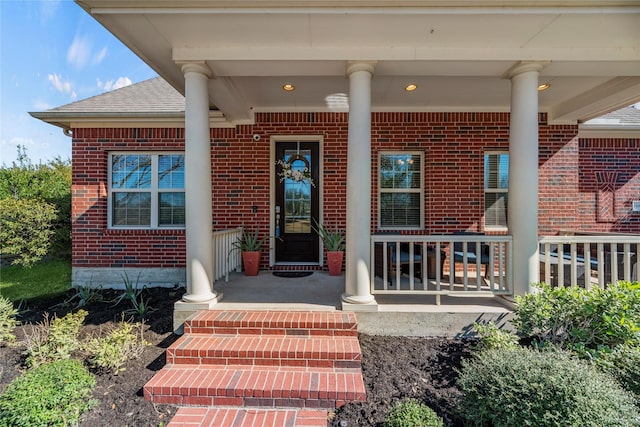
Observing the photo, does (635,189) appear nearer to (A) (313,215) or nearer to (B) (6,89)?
(A) (313,215)

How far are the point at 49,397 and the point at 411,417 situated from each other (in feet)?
8.46

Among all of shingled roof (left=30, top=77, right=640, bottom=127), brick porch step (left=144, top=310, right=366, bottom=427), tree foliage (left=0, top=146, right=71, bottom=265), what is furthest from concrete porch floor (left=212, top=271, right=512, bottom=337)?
tree foliage (left=0, top=146, right=71, bottom=265)

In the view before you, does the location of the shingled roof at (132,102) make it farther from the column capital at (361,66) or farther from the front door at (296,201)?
the column capital at (361,66)

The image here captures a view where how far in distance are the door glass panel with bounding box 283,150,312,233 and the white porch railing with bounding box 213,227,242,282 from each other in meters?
0.95

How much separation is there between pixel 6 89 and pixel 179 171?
6.56m

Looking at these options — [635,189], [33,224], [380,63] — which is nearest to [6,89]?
[33,224]

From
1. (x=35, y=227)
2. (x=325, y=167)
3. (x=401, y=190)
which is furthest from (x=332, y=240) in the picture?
(x=35, y=227)

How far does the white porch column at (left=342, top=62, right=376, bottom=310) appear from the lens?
3.36 metres

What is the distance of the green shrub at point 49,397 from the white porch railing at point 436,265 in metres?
2.82

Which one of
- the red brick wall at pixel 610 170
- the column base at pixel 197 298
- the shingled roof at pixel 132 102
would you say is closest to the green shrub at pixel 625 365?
the column base at pixel 197 298

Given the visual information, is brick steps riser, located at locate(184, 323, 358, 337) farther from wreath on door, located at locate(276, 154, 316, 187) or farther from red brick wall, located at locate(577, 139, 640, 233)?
red brick wall, located at locate(577, 139, 640, 233)

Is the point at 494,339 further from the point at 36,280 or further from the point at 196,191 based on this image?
the point at 36,280

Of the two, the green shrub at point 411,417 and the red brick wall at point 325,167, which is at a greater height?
the red brick wall at point 325,167

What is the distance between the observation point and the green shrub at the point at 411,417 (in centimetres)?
202
